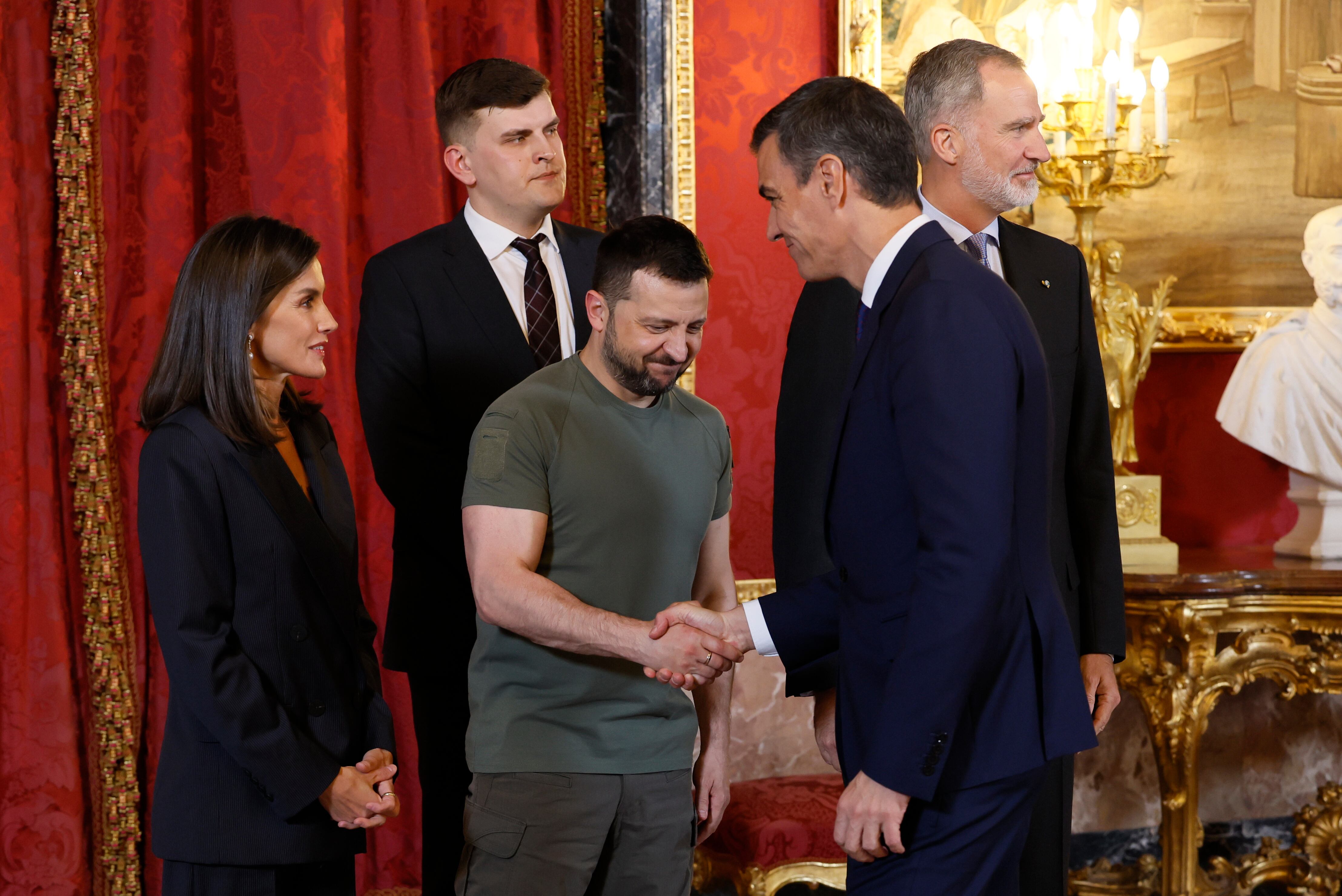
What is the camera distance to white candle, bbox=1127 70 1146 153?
3.62 m

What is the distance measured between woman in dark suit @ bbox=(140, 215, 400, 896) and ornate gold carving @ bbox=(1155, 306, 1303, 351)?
125 inches

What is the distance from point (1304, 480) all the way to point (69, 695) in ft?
12.6

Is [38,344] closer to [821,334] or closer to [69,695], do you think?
[69,695]

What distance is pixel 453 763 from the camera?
9.03 feet

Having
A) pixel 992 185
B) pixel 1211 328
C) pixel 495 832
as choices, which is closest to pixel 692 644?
pixel 495 832

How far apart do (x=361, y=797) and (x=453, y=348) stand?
3.40 ft

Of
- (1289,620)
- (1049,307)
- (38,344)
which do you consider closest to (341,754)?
(1049,307)

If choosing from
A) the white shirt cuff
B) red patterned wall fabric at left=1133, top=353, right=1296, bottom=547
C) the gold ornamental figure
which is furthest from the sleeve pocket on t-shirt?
red patterned wall fabric at left=1133, top=353, right=1296, bottom=547

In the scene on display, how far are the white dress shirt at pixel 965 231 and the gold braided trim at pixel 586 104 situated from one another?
1.76m

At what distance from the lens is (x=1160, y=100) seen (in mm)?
3729

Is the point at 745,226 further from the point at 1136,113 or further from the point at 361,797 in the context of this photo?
the point at 361,797

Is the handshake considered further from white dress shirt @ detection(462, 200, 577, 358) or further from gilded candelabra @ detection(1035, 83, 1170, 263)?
gilded candelabra @ detection(1035, 83, 1170, 263)

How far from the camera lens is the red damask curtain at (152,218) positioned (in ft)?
11.0

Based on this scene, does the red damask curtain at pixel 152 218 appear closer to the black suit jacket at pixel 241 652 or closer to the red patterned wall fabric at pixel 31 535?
the red patterned wall fabric at pixel 31 535
